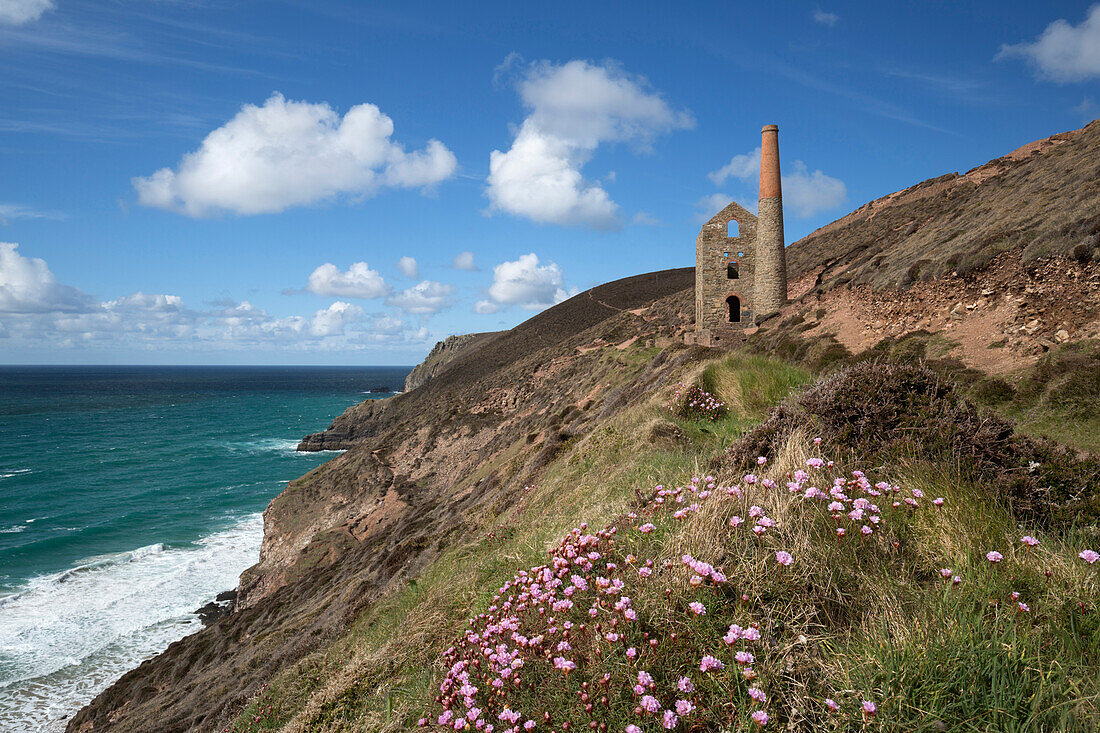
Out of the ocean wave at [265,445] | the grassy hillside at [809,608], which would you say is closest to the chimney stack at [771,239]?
the grassy hillside at [809,608]

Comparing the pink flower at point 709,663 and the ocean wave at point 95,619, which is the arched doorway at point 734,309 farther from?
the ocean wave at point 95,619

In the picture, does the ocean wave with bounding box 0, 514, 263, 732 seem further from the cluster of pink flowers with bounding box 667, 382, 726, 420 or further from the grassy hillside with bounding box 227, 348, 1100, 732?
the cluster of pink flowers with bounding box 667, 382, 726, 420

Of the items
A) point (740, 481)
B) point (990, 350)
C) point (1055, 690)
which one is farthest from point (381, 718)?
point (990, 350)

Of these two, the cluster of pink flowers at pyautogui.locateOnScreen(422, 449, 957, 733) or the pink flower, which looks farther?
the cluster of pink flowers at pyautogui.locateOnScreen(422, 449, 957, 733)

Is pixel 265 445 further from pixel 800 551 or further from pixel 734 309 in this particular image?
pixel 800 551

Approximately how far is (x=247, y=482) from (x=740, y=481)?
52.2 metres

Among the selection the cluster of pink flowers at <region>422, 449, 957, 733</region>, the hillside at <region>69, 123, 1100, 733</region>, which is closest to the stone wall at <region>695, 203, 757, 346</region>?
the hillside at <region>69, 123, 1100, 733</region>

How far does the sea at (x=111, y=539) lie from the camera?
785 inches

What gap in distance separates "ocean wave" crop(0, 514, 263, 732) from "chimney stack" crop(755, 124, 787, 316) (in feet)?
99.0

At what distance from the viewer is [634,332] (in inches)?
1580

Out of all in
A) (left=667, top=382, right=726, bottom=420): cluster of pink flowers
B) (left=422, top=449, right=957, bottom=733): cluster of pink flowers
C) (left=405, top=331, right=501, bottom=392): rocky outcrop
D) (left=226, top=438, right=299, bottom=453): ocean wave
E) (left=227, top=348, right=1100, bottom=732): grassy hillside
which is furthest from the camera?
(left=405, top=331, right=501, bottom=392): rocky outcrop

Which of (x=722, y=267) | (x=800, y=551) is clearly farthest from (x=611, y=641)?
(x=722, y=267)

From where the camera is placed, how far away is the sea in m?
19.9

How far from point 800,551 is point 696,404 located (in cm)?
735
